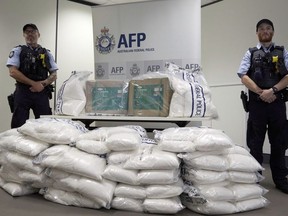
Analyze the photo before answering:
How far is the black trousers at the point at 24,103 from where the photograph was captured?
283cm

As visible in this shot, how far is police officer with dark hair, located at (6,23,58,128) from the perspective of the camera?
2832 millimetres

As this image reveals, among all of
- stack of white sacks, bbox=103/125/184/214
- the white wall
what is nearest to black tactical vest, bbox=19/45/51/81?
stack of white sacks, bbox=103/125/184/214

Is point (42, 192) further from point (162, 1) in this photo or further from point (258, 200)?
point (162, 1)

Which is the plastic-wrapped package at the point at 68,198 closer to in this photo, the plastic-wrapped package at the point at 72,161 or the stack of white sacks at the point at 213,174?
the plastic-wrapped package at the point at 72,161

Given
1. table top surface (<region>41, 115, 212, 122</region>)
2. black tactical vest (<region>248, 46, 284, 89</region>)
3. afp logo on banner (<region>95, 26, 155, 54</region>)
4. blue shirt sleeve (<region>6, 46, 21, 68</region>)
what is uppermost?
afp logo on banner (<region>95, 26, 155, 54</region>)

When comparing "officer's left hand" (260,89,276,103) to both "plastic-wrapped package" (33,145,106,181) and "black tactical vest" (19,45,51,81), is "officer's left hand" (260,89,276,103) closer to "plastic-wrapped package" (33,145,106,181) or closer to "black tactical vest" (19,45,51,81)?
"plastic-wrapped package" (33,145,106,181)

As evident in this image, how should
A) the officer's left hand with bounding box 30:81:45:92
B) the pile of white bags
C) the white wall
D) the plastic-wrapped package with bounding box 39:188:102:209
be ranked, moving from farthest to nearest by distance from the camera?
the white wall → the officer's left hand with bounding box 30:81:45:92 → the pile of white bags → the plastic-wrapped package with bounding box 39:188:102:209

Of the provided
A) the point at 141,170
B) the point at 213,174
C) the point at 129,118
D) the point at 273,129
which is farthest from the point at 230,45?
the point at 141,170

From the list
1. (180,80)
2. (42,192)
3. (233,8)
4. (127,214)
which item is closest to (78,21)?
(233,8)

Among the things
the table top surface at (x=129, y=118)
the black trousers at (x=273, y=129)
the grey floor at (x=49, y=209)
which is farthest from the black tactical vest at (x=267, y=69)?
the grey floor at (x=49, y=209)

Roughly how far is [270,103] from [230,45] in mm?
2251

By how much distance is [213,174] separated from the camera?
181 centimetres

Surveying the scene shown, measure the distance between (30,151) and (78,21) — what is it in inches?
124

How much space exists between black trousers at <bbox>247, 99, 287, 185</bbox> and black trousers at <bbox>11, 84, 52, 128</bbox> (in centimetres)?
204
